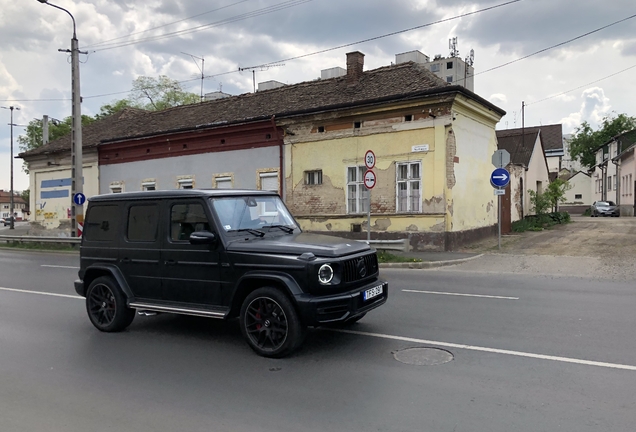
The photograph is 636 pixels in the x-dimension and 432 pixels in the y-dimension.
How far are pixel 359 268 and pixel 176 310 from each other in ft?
7.62

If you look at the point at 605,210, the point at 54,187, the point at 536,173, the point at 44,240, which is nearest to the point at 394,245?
the point at 44,240

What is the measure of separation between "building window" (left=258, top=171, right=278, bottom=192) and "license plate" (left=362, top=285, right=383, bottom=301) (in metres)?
14.9

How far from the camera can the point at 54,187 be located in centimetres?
2891

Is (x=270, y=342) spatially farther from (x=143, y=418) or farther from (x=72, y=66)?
(x=72, y=66)

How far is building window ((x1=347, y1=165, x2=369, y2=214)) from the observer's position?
1858cm

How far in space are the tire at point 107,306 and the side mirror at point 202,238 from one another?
5.73 ft

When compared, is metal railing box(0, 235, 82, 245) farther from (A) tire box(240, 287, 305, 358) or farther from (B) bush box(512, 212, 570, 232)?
(B) bush box(512, 212, 570, 232)

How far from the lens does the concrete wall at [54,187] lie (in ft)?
89.9

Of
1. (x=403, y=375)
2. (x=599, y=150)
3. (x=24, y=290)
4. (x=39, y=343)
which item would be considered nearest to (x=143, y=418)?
(x=403, y=375)

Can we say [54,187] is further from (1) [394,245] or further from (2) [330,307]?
(2) [330,307]

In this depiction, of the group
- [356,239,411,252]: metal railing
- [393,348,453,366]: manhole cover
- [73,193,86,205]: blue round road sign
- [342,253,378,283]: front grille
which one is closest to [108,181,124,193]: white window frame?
[73,193,86,205]: blue round road sign

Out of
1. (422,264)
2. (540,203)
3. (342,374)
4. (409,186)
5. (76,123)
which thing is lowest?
(342,374)

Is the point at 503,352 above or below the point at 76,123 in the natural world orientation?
below

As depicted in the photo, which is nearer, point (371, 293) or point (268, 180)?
point (371, 293)
